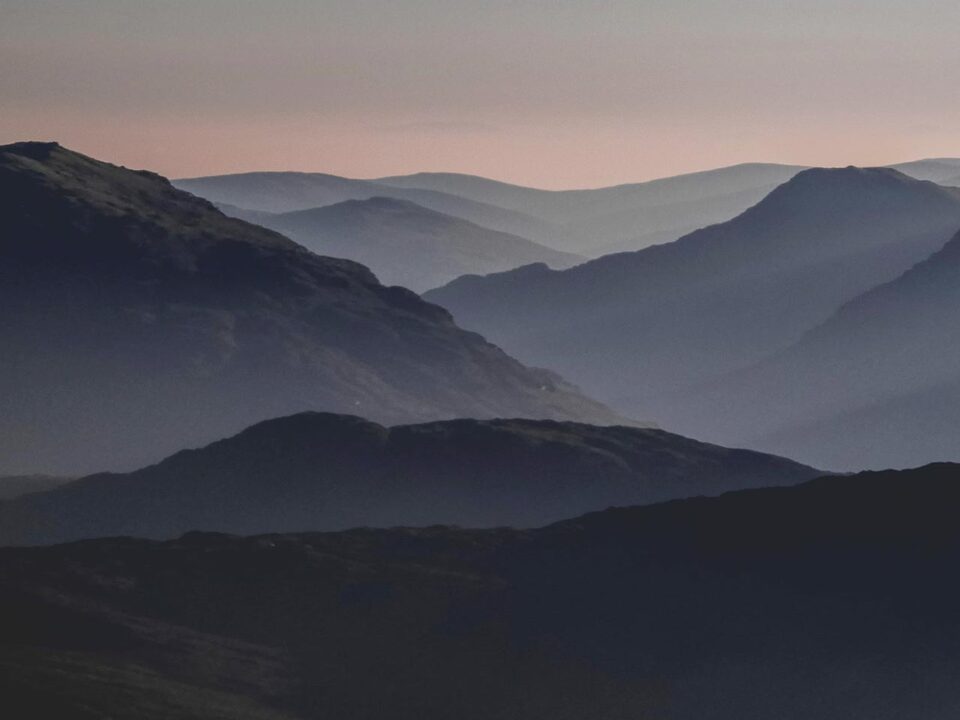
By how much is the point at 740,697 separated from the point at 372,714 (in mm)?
41417

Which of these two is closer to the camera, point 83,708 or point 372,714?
point 83,708

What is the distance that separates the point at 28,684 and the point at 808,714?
8191cm

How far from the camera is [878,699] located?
651ft

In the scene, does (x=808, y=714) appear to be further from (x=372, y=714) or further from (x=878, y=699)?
(x=372, y=714)

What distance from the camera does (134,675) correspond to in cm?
18138

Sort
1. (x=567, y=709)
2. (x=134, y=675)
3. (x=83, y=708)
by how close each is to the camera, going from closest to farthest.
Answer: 1. (x=83, y=708)
2. (x=134, y=675)
3. (x=567, y=709)

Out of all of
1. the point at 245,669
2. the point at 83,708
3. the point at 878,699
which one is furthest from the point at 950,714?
the point at 83,708

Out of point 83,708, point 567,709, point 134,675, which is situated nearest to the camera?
point 83,708

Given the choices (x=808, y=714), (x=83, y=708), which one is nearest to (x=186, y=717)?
(x=83, y=708)

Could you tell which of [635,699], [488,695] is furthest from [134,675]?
[635,699]

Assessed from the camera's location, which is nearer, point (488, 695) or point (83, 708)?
point (83, 708)

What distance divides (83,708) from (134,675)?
21.5m

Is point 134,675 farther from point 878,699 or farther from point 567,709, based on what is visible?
point 878,699

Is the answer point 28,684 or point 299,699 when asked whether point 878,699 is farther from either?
point 28,684
